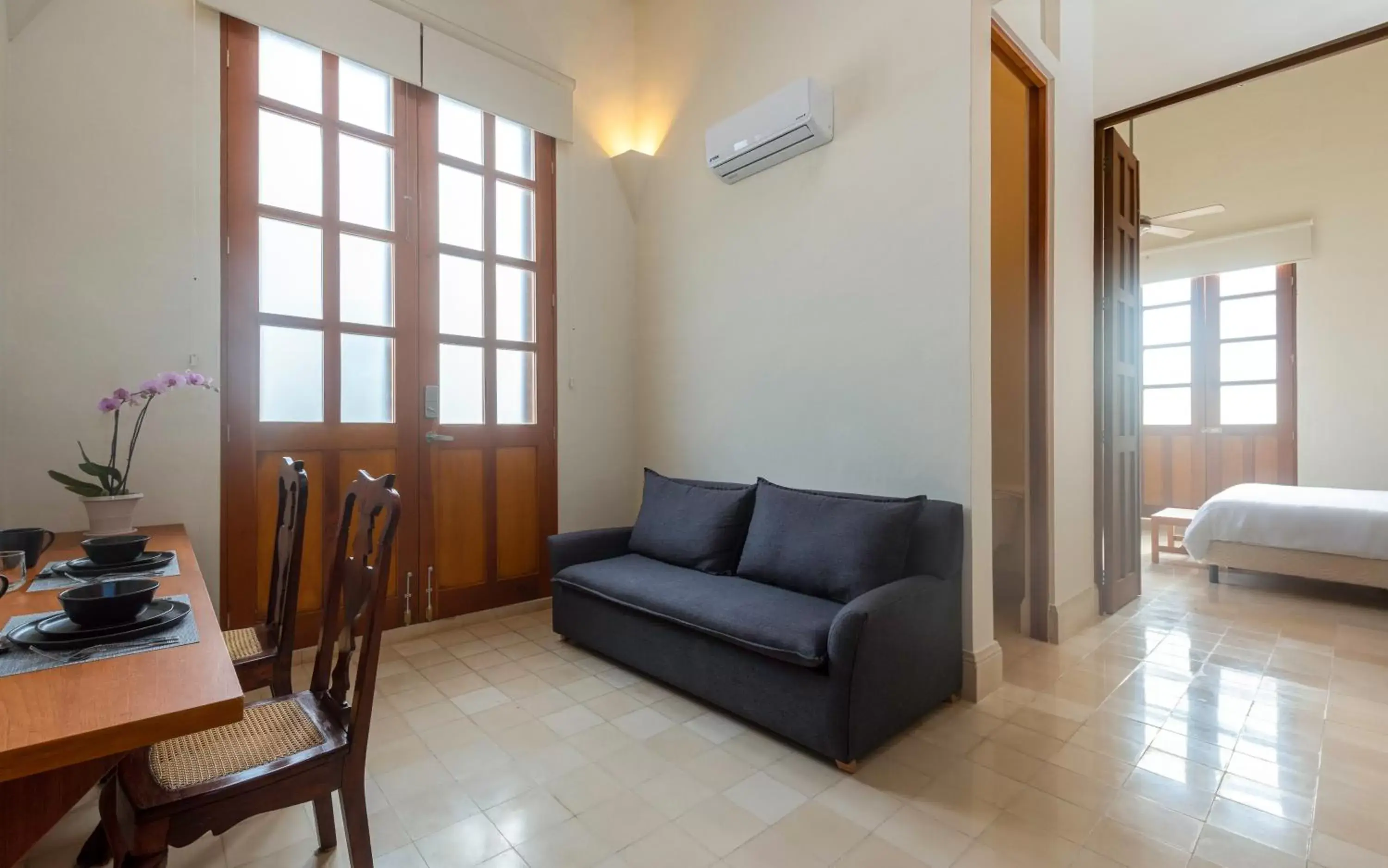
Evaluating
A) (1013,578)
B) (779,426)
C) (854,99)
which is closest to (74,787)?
(779,426)

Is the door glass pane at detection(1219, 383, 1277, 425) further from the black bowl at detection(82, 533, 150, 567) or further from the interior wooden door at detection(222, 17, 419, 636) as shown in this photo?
the black bowl at detection(82, 533, 150, 567)

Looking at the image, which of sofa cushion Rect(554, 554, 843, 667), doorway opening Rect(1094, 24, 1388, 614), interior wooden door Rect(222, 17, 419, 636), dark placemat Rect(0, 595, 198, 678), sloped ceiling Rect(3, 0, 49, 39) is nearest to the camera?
dark placemat Rect(0, 595, 198, 678)

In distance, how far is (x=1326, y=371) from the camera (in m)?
5.58

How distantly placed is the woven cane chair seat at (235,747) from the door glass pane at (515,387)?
2.26 m

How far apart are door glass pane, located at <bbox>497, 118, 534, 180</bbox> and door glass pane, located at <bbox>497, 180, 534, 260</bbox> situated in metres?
0.10

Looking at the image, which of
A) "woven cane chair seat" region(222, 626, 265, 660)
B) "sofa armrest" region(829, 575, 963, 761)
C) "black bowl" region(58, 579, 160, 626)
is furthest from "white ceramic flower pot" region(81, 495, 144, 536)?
"sofa armrest" region(829, 575, 963, 761)

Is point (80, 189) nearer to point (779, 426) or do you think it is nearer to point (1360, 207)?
point (779, 426)

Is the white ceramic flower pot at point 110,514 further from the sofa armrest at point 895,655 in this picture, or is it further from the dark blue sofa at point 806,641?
the sofa armrest at point 895,655

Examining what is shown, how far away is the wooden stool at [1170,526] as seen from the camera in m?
5.02

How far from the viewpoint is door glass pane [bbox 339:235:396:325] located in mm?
3031

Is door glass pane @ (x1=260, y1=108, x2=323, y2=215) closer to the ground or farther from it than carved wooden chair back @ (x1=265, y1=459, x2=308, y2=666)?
farther from it

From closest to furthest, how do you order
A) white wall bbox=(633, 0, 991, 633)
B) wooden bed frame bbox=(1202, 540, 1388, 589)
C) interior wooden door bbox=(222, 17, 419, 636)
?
white wall bbox=(633, 0, 991, 633)
interior wooden door bbox=(222, 17, 419, 636)
wooden bed frame bbox=(1202, 540, 1388, 589)

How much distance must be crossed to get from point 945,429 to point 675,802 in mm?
1704

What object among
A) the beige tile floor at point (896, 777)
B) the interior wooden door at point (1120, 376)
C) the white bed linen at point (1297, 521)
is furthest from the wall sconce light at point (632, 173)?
the white bed linen at point (1297, 521)
